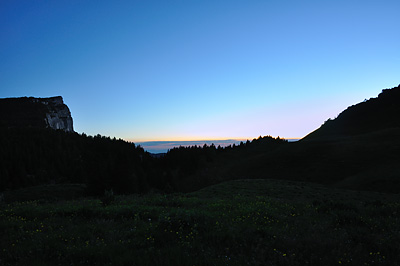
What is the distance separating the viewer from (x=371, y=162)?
194 ft

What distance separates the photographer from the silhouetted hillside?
111 meters

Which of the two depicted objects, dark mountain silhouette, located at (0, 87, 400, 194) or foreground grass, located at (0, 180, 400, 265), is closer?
foreground grass, located at (0, 180, 400, 265)

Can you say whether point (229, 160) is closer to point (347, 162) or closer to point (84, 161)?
point (347, 162)

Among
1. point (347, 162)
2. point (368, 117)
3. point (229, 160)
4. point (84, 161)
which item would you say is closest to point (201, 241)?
point (347, 162)

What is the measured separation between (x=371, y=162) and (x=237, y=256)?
69947mm

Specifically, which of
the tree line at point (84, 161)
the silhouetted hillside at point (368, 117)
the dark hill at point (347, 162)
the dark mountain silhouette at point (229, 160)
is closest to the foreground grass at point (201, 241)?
the dark mountain silhouette at point (229, 160)

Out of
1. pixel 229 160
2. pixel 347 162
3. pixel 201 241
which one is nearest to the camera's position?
pixel 201 241

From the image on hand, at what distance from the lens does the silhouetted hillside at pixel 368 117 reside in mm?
111188

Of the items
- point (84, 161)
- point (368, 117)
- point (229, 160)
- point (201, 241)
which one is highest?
point (368, 117)

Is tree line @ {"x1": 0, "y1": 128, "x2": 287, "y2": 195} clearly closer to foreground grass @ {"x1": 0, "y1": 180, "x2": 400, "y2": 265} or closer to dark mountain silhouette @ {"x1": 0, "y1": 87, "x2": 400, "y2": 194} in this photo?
dark mountain silhouette @ {"x1": 0, "y1": 87, "x2": 400, "y2": 194}

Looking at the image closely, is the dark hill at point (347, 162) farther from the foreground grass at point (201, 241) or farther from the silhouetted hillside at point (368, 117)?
the foreground grass at point (201, 241)

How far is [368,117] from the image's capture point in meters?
128

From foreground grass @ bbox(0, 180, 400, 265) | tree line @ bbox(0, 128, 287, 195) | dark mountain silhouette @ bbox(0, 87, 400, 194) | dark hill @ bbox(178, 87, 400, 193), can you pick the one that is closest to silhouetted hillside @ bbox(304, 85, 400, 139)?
dark hill @ bbox(178, 87, 400, 193)

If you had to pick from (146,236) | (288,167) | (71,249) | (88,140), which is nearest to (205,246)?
(146,236)
